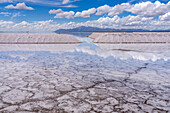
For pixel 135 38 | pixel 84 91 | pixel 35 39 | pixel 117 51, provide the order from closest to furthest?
pixel 84 91 → pixel 117 51 → pixel 35 39 → pixel 135 38

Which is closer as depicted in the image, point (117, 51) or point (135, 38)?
point (117, 51)

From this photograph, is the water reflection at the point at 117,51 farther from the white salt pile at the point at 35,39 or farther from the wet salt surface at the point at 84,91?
the white salt pile at the point at 35,39

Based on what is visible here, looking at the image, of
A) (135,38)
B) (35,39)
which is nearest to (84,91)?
(35,39)

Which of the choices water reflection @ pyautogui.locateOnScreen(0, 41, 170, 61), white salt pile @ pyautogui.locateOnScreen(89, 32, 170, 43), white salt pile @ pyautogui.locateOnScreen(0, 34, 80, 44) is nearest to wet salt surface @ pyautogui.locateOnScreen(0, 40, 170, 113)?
water reflection @ pyautogui.locateOnScreen(0, 41, 170, 61)

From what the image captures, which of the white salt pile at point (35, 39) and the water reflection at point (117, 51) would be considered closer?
the water reflection at point (117, 51)

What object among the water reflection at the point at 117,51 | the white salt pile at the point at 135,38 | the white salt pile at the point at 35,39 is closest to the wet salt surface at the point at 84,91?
the water reflection at the point at 117,51

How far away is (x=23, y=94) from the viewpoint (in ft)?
10.8

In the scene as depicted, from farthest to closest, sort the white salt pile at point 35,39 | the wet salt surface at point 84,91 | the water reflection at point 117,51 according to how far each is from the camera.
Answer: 1. the white salt pile at point 35,39
2. the water reflection at point 117,51
3. the wet salt surface at point 84,91

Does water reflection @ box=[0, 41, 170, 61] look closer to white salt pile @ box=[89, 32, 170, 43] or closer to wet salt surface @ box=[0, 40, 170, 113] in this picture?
wet salt surface @ box=[0, 40, 170, 113]

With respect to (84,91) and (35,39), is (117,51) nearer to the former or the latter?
(84,91)

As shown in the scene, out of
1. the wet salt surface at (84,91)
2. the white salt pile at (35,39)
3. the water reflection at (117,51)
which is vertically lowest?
the wet salt surface at (84,91)

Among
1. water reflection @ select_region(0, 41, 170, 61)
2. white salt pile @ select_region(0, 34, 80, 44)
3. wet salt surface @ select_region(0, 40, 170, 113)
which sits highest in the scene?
white salt pile @ select_region(0, 34, 80, 44)

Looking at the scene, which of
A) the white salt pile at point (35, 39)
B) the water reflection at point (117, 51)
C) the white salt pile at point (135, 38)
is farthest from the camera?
the white salt pile at point (135, 38)

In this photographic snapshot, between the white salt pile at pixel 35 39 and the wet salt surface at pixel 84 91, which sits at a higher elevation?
the white salt pile at pixel 35 39
